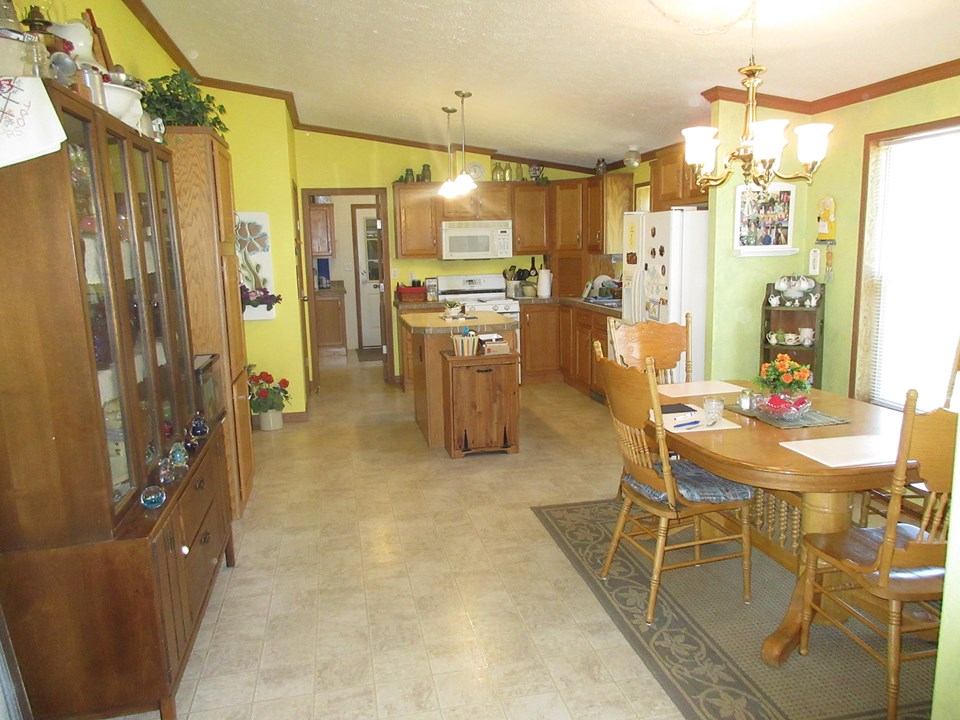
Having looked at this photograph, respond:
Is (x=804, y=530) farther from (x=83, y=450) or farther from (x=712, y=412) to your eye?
(x=83, y=450)

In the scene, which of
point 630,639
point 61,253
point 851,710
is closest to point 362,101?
point 61,253

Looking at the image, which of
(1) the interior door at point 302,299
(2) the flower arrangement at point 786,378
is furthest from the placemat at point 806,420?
(1) the interior door at point 302,299

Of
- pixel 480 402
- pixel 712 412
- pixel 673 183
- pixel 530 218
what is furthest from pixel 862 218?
pixel 530 218

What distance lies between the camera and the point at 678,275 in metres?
4.63

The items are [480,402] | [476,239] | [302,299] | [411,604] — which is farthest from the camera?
[476,239]

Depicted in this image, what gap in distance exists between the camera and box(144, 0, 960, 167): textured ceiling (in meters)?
2.87

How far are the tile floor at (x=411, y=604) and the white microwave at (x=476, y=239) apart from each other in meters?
2.76

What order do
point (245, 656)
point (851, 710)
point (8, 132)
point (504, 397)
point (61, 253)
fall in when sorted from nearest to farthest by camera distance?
point (8, 132), point (61, 253), point (851, 710), point (245, 656), point (504, 397)

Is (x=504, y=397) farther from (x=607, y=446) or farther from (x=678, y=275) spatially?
(x=678, y=275)

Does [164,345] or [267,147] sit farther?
[267,147]

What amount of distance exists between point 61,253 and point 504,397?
3170mm

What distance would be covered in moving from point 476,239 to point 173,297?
444 cm

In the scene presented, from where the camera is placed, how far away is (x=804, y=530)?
258cm

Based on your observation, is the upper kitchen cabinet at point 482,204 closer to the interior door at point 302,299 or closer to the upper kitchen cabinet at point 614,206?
the upper kitchen cabinet at point 614,206
